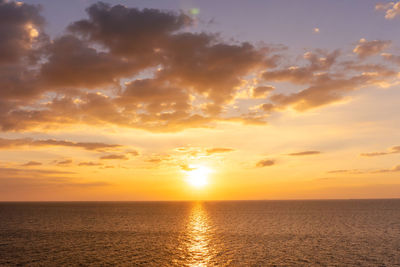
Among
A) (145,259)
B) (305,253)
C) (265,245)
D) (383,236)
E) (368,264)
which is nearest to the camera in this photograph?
(368,264)

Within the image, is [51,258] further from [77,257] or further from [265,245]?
[265,245]

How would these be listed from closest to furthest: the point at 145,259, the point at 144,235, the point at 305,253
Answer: the point at 145,259 < the point at 305,253 < the point at 144,235

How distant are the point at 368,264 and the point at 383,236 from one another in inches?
1342

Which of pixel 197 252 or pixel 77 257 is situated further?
pixel 197 252

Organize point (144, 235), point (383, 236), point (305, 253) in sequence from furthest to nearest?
point (144, 235)
point (383, 236)
point (305, 253)

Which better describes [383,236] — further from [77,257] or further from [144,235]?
[77,257]

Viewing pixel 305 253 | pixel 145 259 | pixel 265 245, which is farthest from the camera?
pixel 265 245

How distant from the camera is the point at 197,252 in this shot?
5762 cm

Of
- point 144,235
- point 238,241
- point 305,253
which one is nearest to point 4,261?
point 144,235

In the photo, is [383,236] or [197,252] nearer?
[197,252]

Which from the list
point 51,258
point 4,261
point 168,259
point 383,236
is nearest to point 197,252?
point 168,259

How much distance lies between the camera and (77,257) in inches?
2039

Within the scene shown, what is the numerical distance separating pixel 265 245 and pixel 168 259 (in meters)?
21.8

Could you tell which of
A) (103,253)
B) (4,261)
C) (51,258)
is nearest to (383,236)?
(103,253)
